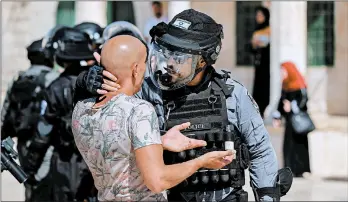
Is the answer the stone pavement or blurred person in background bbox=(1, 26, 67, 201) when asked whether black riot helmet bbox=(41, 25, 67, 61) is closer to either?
blurred person in background bbox=(1, 26, 67, 201)

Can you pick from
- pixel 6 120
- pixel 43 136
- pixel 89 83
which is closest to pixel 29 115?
pixel 6 120

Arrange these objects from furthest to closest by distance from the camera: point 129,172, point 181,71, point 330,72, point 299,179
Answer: point 330,72, point 299,179, point 181,71, point 129,172

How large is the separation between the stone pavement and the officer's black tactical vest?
12.1ft

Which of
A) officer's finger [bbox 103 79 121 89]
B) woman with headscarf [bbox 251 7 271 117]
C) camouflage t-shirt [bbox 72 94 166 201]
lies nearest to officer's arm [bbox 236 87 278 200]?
camouflage t-shirt [bbox 72 94 166 201]

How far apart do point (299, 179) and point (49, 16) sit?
7785 millimetres

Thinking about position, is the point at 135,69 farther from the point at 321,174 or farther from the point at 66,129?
the point at 321,174

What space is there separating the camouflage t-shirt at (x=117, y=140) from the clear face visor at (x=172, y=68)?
385 millimetres

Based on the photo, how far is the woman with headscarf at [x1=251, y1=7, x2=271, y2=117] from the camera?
1445 centimetres

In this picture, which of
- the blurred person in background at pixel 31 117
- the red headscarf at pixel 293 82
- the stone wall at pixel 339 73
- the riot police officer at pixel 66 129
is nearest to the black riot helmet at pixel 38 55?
the blurred person in background at pixel 31 117

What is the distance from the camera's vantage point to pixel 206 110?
12.7ft

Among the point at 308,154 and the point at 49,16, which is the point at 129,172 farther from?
the point at 49,16

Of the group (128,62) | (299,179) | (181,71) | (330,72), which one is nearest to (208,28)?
(181,71)

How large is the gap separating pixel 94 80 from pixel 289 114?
6.64 meters

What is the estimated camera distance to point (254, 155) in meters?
3.84
